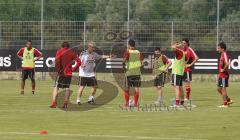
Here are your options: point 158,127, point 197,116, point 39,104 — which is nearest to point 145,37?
point 39,104

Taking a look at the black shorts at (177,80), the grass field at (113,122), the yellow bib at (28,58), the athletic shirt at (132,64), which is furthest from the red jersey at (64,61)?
the yellow bib at (28,58)

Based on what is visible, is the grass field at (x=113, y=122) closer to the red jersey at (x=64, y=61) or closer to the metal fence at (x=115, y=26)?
the red jersey at (x=64, y=61)

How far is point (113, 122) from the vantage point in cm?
2067

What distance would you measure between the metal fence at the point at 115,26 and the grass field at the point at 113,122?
16844 mm

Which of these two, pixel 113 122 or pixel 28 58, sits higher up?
pixel 28 58

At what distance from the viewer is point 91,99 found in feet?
91.8

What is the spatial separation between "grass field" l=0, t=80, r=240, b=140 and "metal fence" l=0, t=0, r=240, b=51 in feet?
55.3

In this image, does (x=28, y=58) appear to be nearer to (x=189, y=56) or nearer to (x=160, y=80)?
(x=160, y=80)

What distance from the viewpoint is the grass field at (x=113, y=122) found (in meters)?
17.5

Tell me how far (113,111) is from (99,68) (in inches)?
822

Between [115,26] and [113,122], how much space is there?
85.2 ft

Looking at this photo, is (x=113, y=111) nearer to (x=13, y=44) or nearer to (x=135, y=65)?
(x=135, y=65)

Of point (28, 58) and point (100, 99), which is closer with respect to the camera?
point (100, 99)

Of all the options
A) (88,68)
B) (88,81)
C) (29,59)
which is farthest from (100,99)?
(29,59)
